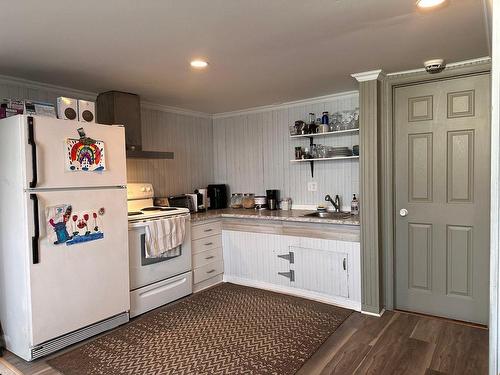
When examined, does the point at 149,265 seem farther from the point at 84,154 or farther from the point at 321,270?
the point at 321,270

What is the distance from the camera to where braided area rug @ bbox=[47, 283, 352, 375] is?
227 cm

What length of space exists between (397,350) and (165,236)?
2120mm

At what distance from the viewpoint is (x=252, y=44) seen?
7.36 feet

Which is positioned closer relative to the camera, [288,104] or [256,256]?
[256,256]

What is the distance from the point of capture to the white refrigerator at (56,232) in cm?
229

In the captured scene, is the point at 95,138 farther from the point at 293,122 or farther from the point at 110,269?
the point at 293,122

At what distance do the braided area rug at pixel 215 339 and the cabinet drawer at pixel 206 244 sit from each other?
0.53 m

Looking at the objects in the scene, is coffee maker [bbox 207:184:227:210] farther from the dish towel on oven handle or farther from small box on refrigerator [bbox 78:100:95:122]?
small box on refrigerator [bbox 78:100:95:122]

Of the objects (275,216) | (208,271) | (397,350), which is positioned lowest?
(397,350)

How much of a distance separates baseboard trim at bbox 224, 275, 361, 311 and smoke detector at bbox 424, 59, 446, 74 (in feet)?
6.86

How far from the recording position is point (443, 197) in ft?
9.46

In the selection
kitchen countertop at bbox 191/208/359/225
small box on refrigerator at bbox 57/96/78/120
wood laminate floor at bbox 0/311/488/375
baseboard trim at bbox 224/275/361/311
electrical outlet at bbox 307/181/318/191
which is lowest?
wood laminate floor at bbox 0/311/488/375

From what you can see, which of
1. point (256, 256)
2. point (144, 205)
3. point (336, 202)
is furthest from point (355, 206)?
point (144, 205)

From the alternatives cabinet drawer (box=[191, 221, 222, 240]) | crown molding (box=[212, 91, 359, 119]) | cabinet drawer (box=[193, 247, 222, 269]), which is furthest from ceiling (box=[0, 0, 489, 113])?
cabinet drawer (box=[193, 247, 222, 269])
